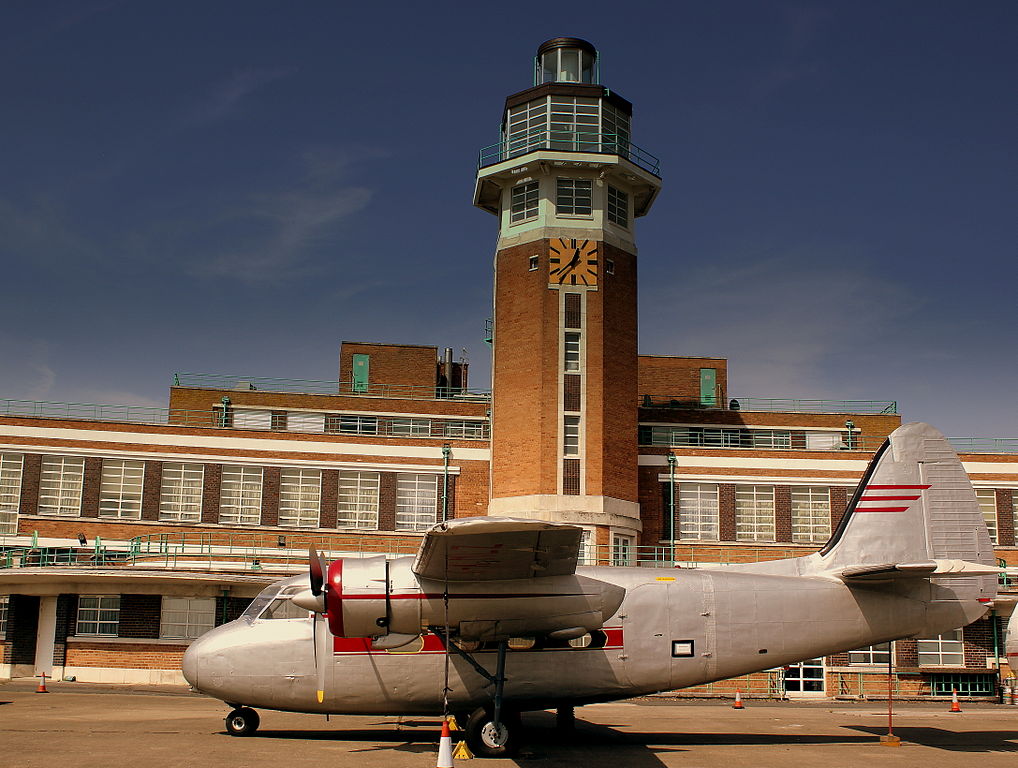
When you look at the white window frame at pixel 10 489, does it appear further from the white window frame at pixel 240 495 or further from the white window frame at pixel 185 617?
the white window frame at pixel 185 617

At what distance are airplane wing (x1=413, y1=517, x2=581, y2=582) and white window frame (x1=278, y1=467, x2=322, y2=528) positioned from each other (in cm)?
2965

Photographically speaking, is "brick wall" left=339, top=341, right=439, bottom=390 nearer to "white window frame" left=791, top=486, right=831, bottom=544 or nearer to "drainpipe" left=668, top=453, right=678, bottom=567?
Answer: "drainpipe" left=668, top=453, right=678, bottom=567

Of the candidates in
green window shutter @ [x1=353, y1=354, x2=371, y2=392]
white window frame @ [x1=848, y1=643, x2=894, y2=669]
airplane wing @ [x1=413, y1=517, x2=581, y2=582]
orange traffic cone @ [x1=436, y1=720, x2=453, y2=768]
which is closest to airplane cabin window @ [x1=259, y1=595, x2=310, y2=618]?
airplane wing @ [x1=413, y1=517, x2=581, y2=582]

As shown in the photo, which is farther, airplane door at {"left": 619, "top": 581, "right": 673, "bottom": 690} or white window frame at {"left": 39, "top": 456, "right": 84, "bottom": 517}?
white window frame at {"left": 39, "top": 456, "right": 84, "bottom": 517}

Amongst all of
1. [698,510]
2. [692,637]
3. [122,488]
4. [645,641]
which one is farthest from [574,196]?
[645,641]

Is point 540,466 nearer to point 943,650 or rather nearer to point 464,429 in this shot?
point 464,429

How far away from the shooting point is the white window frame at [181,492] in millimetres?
45750

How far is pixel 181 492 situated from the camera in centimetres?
4606

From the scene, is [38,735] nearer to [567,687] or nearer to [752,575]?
[567,687]

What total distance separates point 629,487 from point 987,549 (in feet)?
82.1

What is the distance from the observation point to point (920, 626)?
20703 millimetres

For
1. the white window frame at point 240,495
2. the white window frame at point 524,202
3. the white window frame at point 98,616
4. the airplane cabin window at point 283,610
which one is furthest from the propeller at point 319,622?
the white window frame at point 524,202

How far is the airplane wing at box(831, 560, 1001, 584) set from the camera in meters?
18.8

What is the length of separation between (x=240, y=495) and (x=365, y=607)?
30.4 metres
